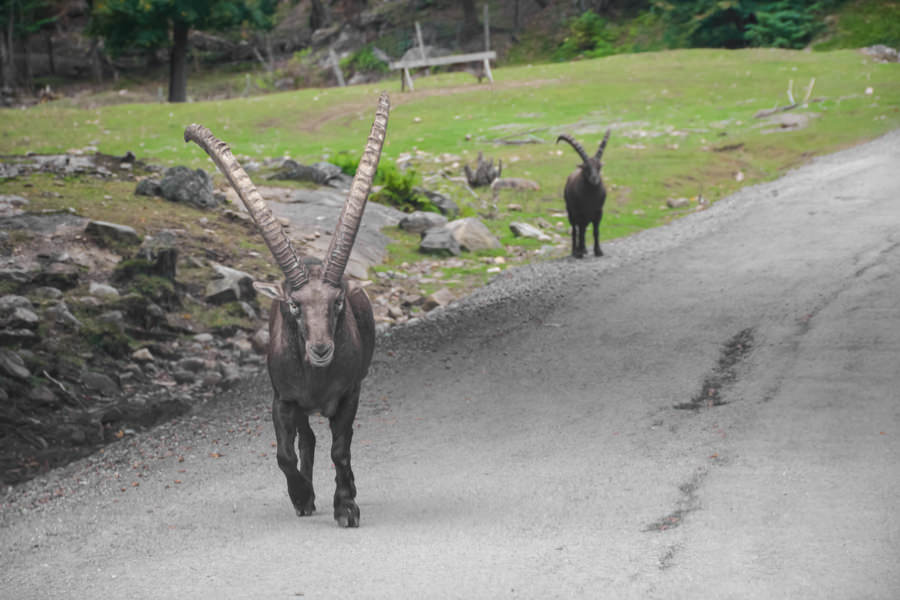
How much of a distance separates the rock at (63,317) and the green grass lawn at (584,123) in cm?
918

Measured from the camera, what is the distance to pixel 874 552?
16.7 ft

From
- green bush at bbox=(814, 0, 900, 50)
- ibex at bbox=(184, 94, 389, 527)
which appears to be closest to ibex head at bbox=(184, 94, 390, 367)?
ibex at bbox=(184, 94, 389, 527)

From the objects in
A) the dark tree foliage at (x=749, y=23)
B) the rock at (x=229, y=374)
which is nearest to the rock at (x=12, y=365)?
the rock at (x=229, y=374)

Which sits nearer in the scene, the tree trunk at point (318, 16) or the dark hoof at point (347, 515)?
the dark hoof at point (347, 515)

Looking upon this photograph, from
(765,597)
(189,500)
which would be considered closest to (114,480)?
(189,500)

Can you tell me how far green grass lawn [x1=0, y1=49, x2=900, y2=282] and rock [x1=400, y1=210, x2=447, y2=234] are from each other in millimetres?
1475

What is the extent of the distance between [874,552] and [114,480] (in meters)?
6.59

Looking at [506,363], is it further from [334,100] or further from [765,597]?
[334,100]

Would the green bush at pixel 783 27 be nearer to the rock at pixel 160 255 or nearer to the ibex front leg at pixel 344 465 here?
the rock at pixel 160 255

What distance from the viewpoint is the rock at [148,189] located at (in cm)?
1727

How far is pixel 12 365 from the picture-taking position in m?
10.4

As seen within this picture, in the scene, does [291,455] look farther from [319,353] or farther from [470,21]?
[470,21]

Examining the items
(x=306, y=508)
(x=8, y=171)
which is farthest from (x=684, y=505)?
(x=8, y=171)

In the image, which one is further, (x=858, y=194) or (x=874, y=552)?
(x=858, y=194)
